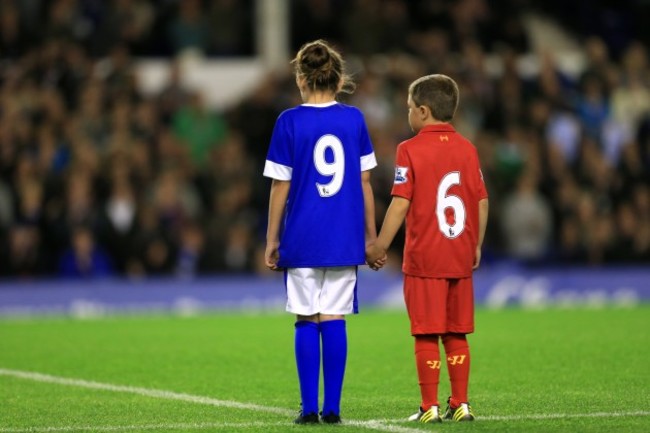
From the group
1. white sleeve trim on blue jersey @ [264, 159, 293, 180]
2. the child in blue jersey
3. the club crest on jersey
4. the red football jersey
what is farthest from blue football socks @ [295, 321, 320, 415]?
the club crest on jersey

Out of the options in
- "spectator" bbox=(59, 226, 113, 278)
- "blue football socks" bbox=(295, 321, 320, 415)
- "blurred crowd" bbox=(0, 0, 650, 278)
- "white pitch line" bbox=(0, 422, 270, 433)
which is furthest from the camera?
"blurred crowd" bbox=(0, 0, 650, 278)

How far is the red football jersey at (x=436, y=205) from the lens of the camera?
8.02 meters

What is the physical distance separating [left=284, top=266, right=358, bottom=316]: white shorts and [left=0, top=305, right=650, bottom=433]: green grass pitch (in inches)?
23.9

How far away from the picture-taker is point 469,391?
31.5ft

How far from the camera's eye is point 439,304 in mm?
7961

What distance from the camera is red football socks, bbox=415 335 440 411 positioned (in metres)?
7.97

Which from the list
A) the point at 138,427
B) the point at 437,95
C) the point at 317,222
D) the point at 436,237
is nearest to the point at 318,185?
the point at 317,222

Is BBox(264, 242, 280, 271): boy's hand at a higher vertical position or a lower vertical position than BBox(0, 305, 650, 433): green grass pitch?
higher

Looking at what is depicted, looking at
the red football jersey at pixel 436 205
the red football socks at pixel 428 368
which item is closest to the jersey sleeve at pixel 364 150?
the red football jersey at pixel 436 205

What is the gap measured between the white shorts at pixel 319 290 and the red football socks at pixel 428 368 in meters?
0.43

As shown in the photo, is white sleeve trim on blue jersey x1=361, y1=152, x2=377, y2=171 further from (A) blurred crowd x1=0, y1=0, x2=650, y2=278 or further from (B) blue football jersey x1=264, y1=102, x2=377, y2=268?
(A) blurred crowd x1=0, y1=0, x2=650, y2=278

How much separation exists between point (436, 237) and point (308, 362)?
3.05 feet

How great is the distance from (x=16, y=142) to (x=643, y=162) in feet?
27.9

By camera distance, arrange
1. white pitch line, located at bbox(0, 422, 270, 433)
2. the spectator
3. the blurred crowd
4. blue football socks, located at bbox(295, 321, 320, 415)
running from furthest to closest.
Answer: the blurred crowd, the spectator, blue football socks, located at bbox(295, 321, 320, 415), white pitch line, located at bbox(0, 422, 270, 433)
